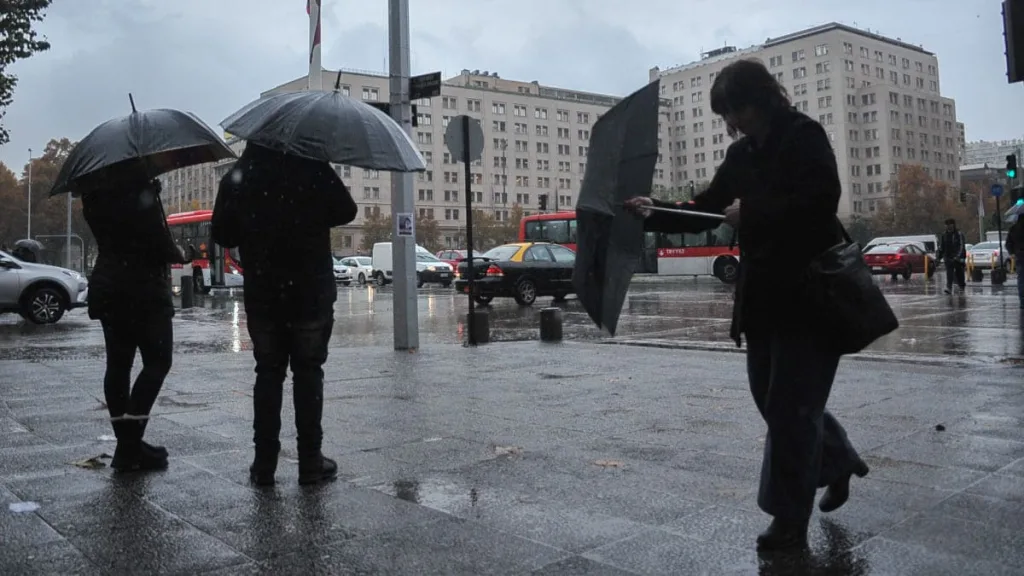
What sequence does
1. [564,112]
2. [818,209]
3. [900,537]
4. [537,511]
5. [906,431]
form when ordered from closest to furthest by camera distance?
[818,209] < [900,537] < [537,511] < [906,431] < [564,112]

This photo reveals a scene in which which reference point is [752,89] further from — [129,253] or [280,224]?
[129,253]

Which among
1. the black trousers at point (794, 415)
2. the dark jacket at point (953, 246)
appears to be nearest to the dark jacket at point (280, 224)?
the black trousers at point (794, 415)

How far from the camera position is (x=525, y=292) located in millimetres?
22109

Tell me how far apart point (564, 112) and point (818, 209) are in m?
134

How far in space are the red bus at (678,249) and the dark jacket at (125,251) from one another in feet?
103

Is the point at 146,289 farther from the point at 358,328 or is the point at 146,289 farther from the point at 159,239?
the point at 358,328

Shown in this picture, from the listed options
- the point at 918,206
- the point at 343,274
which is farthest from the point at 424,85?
the point at 918,206

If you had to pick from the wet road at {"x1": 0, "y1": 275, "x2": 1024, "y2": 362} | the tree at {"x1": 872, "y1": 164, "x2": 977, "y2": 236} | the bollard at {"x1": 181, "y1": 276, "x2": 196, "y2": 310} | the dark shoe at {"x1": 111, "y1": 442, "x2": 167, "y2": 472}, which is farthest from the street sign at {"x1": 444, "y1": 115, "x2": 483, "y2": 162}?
the tree at {"x1": 872, "y1": 164, "x2": 977, "y2": 236}

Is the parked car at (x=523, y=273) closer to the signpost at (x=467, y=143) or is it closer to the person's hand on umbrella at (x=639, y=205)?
the signpost at (x=467, y=143)

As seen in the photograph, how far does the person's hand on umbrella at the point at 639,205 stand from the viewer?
3502 mm

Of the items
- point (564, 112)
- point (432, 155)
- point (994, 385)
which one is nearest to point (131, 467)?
point (994, 385)

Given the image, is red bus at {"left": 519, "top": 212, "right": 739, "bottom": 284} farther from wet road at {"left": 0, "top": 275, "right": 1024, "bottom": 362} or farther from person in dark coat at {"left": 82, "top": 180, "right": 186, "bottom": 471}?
person in dark coat at {"left": 82, "top": 180, "right": 186, "bottom": 471}

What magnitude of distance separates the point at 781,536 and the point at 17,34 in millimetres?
19724

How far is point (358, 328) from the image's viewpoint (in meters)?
16.3
